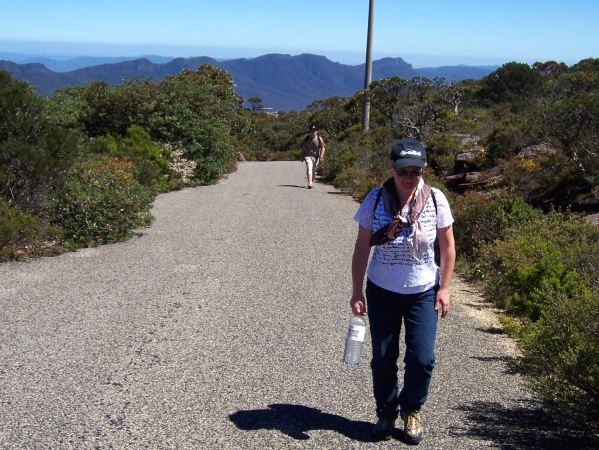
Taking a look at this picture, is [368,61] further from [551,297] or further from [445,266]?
[445,266]

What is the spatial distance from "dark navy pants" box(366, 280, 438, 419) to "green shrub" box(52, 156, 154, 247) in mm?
6786

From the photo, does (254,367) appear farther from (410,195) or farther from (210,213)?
(210,213)

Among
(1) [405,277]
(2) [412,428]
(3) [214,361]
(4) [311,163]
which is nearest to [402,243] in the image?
(1) [405,277]

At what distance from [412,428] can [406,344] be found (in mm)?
484

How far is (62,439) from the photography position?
12.5 ft

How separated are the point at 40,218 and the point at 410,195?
23.7 ft

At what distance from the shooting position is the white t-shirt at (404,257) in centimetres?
362

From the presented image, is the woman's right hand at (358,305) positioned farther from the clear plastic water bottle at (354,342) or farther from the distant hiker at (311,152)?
the distant hiker at (311,152)

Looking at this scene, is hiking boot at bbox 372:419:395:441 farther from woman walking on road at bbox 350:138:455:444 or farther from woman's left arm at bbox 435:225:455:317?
woman's left arm at bbox 435:225:455:317

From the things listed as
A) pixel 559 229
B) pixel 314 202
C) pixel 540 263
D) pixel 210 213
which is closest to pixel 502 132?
pixel 314 202

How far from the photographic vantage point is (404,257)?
11.9ft

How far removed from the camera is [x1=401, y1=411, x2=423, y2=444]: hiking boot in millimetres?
3691

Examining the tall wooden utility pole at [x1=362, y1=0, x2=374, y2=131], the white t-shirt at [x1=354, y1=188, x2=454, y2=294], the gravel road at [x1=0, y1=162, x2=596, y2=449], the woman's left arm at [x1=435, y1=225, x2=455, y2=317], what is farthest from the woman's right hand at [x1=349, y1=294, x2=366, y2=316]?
the tall wooden utility pole at [x1=362, y1=0, x2=374, y2=131]

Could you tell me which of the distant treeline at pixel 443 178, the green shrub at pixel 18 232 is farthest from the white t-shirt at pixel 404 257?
the green shrub at pixel 18 232
